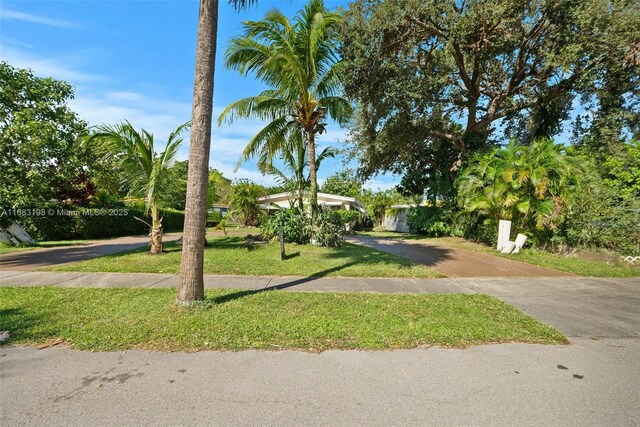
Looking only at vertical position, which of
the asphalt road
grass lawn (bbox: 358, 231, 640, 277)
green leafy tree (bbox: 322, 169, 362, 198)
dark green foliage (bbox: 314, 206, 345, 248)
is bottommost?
the asphalt road

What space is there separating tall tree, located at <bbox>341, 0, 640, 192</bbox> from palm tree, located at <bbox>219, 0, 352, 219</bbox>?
1847 mm

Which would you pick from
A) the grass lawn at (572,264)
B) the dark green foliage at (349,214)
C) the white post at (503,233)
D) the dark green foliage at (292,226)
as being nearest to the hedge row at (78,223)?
the dark green foliage at (292,226)

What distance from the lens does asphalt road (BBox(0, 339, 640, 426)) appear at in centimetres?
227

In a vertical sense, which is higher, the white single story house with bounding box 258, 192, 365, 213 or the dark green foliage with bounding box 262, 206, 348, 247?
the white single story house with bounding box 258, 192, 365, 213

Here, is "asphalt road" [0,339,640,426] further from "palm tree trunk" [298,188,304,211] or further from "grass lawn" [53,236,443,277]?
"palm tree trunk" [298,188,304,211]

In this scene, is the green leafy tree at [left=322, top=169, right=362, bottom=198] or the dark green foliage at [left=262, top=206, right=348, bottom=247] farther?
the green leafy tree at [left=322, top=169, right=362, bottom=198]

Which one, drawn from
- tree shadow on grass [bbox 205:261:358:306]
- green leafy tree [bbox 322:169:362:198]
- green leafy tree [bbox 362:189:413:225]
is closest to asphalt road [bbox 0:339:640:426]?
tree shadow on grass [bbox 205:261:358:306]

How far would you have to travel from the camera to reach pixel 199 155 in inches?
172

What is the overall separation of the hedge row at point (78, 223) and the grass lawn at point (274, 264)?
4.04m

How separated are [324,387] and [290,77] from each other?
9.30 meters

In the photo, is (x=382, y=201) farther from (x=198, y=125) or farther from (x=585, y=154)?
(x=198, y=125)

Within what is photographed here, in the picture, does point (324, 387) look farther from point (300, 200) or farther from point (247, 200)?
point (247, 200)

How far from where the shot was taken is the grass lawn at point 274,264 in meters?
7.05

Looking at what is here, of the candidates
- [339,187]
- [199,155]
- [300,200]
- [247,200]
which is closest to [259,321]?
[199,155]
